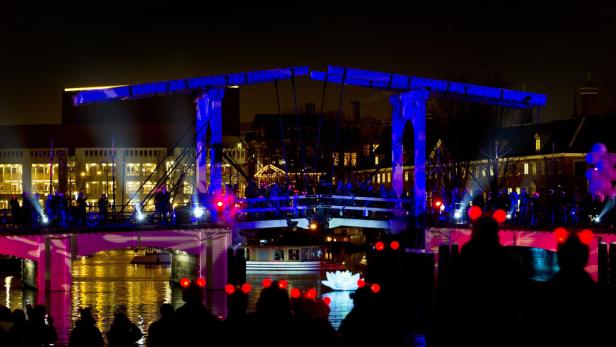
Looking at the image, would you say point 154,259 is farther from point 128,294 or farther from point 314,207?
point 314,207

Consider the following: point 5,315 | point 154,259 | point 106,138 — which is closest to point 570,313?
point 5,315

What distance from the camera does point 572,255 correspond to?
7.94 metres

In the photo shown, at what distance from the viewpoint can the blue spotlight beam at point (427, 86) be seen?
40.2m

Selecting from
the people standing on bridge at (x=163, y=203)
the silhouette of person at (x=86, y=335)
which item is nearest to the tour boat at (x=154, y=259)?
the people standing on bridge at (x=163, y=203)

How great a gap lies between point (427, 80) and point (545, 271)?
1466 cm

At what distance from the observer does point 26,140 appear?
12738 cm

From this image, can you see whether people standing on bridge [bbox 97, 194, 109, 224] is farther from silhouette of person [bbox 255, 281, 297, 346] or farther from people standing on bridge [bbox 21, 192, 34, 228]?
silhouette of person [bbox 255, 281, 297, 346]

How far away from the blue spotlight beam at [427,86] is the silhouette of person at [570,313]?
3193cm

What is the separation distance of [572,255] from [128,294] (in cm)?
3721

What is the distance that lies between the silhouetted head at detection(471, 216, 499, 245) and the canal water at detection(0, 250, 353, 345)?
71.4 feet

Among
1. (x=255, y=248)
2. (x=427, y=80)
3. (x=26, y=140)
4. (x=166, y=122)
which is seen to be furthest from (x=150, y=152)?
(x=427, y=80)

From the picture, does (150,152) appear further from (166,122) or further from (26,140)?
(26,140)

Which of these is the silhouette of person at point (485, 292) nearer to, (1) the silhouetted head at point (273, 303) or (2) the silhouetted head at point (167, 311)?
(1) the silhouetted head at point (273, 303)

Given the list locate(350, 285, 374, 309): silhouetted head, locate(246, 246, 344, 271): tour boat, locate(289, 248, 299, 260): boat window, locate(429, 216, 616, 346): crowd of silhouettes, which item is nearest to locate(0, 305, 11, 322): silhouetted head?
locate(350, 285, 374, 309): silhouetted head
